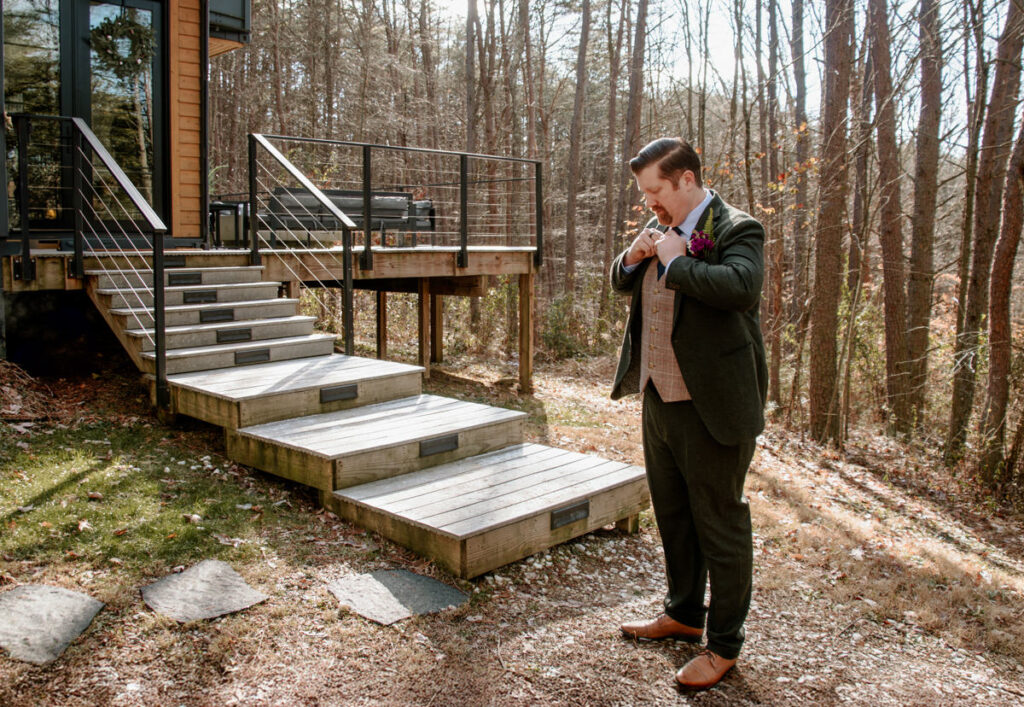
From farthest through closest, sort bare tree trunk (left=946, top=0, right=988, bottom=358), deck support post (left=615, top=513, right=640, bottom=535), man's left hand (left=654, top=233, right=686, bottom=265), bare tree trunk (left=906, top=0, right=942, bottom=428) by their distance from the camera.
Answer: bare tree trunk (left=906, top=0, right=942, bottom=428)
bare tree trunk (left=946, top=0, right=988, bottom=358)
deck support post (left=615, top=513, right=640, bottom=535)
man's left hand (left=654, top=233, right=686, bottom=265)

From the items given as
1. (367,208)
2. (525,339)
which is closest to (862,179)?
(525,339)

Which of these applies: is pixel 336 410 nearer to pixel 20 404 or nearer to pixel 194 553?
pixel 194 553

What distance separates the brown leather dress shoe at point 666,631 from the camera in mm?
3082

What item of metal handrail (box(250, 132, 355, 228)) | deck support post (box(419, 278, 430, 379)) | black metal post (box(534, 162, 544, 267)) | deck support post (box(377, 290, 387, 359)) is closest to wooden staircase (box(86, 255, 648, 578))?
metal handrail (box(250, 132, 355, 228))

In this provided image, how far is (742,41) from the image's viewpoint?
15.3 metres

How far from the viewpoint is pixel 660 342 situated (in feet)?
9.05

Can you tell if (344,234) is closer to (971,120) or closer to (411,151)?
(411,151)

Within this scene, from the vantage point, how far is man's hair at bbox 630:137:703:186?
103 inches

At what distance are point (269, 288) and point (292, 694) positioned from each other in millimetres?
4893

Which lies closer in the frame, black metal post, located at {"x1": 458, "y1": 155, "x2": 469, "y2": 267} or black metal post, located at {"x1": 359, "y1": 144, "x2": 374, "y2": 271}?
black metal post, located at {"x1": 359, "y1": 144, "x2": 374, "y2": 271}

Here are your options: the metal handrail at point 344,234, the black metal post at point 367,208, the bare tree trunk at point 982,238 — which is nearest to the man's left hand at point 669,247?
the metal handrail at point 344,234

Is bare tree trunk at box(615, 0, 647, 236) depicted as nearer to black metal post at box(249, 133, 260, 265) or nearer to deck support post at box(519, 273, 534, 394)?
deck support post at box(519, 273, 534, 394)

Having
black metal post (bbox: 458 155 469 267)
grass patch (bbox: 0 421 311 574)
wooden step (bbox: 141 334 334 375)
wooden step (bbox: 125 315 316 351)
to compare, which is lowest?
grass patch (bbox: 0 421 311 574)

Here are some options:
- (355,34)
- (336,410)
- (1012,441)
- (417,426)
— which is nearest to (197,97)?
(336,410)
